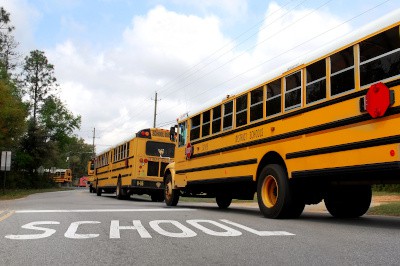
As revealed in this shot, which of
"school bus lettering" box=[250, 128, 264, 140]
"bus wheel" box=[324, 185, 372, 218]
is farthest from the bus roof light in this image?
"bus wheel" box=[324, 185, 372, 218]

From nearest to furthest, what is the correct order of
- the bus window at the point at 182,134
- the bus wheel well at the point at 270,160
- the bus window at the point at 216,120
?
the bus wheel well at the point at 270,160
the bus window at the point at 216,120
the bus window at the point at 182,134

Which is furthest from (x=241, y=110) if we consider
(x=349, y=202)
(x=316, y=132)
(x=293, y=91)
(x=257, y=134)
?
(x=349, y=202)

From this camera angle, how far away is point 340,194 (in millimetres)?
9406

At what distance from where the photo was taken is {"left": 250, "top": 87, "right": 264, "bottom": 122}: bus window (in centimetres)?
925

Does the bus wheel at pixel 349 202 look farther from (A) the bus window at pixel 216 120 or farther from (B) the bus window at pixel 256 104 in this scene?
(A) the bus window at pixel 216 120

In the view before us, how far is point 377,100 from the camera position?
642 centimetres

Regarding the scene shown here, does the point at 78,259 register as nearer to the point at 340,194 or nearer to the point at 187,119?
the point at 340,194

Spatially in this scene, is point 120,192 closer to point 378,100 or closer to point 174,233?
point 174,233

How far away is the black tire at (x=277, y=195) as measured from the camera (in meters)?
8.19

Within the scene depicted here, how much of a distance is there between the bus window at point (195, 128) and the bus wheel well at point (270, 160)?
3.34 meters

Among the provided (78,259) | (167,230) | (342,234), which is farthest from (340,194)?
(78,259)

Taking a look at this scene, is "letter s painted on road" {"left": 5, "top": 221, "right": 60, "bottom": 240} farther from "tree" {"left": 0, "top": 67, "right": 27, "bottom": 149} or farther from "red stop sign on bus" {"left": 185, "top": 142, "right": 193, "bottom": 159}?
"tree" {"left": 0, "top": 67, "right": 27, "bottom": 149}

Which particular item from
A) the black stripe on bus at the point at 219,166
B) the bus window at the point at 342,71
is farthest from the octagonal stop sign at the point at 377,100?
the black stripe on bus at the point at 219,166

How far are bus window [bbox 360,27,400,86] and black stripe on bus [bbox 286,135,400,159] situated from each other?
886 millimetres
